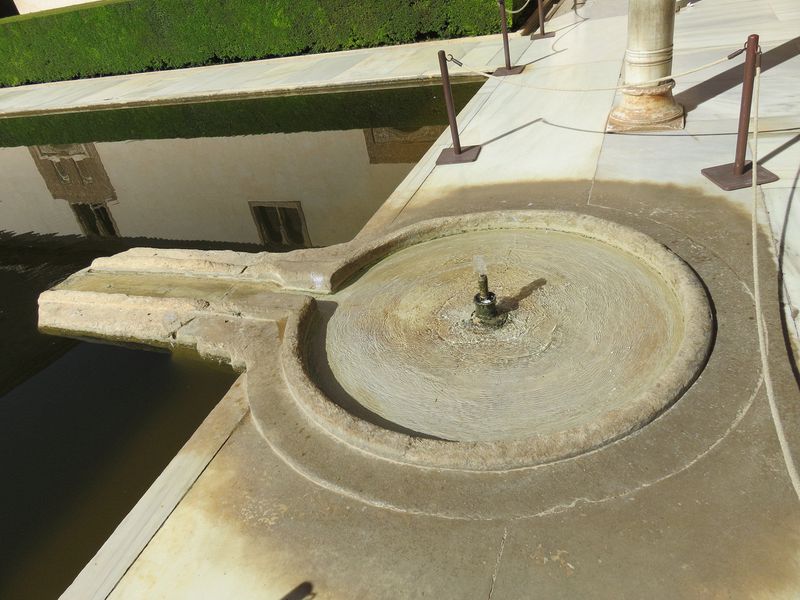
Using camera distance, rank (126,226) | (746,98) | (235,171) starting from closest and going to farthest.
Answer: (746,98)
(126,226)
(235,171)

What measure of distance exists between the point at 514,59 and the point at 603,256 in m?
7.19

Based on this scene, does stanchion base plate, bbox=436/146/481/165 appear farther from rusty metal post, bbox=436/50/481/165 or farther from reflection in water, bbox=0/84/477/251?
reflection in water, bbox=0/84/477/251

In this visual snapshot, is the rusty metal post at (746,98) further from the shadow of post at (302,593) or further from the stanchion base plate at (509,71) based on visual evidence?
the stanchion base plate at (509,71)

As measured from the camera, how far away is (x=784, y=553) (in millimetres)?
2615

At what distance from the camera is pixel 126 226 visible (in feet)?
28.8

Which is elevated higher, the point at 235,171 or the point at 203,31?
the point at 203,31

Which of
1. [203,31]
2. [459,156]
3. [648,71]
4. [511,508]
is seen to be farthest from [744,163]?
[203,31]

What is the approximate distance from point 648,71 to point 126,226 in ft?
23.4

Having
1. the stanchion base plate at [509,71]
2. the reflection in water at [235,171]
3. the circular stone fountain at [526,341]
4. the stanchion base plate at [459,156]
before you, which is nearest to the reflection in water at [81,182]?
the reflection in water at [235,171]

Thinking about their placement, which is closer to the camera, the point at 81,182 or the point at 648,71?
the point at 648,71

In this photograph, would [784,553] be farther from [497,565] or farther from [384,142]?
[384,142]

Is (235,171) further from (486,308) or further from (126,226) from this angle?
(486,308)

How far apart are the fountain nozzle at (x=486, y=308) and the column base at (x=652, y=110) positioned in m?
3.78

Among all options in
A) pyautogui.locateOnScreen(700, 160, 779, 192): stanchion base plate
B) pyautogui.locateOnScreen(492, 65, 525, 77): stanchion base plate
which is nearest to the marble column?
pyautogui.locateOnScreen(700, 160, 779, 192): stanchion base plate
